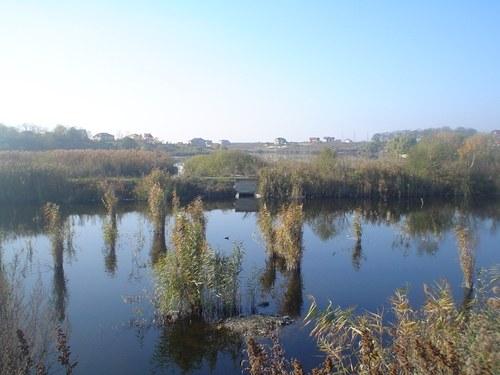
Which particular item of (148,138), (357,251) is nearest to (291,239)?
(357,251)

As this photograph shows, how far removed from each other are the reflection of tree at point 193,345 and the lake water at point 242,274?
2cm

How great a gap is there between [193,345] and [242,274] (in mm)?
4441

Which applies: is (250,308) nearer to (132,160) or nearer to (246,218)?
(246,218)

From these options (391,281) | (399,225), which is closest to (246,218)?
(399,225)

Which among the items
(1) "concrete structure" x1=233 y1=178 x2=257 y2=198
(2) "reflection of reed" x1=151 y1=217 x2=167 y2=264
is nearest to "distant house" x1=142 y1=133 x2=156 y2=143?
(1) "concrete structure" x1=233 y1=178 x2=257 y2=198

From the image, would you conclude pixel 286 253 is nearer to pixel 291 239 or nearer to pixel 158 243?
pixel 291 239

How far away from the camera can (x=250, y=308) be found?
440 inches

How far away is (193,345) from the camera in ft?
30.9

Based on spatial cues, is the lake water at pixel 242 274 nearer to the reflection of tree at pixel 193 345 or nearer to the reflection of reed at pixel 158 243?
the reflection of tree at pixel 193 345

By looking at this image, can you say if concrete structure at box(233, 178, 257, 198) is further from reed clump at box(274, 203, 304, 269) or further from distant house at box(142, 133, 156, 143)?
distant house at box(142, 133, 156, 143)

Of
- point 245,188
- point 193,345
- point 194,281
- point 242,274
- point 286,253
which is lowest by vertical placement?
point 193,345

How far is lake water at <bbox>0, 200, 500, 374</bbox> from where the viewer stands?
925 centimetres

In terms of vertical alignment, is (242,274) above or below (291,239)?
below

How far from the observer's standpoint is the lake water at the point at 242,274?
9.25 metres
